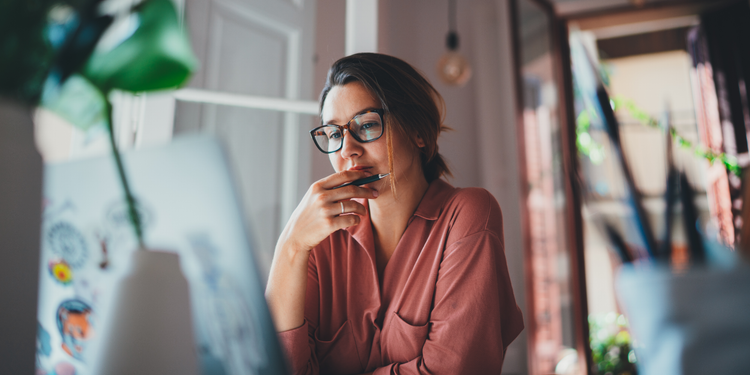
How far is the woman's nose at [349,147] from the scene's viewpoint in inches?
33.6

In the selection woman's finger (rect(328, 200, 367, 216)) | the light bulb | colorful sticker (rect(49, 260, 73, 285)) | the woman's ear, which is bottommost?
colorful sticker (rect(49, 260, 73, 285))

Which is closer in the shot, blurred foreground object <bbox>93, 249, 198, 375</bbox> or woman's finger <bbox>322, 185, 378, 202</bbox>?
blurred foreground object <bbox>93, 249, 198, 375</bbox>

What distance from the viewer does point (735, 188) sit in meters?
2.31

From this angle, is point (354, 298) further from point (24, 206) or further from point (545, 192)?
point (545, 192)

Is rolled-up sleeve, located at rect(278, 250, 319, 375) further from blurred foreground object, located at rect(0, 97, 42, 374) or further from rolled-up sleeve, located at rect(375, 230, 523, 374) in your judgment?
blurred foreground object, located at rect(0, 97, 42, 374)

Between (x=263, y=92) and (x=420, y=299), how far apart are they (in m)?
0.88

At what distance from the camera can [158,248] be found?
32 centimetres

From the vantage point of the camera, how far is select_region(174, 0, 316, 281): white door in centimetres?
128

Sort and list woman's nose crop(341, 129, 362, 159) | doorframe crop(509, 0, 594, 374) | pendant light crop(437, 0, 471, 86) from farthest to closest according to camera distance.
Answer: doorframe crop(509, 0, 594, 374)
pendant light crop(437, 0, 471, 86)
woman's nose crop(341, 129, 362, 159)

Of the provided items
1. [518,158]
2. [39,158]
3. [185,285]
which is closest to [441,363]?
[185,285]

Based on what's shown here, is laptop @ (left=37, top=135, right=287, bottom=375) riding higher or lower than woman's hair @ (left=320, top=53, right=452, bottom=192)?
lower

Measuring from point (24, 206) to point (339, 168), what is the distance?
61cm

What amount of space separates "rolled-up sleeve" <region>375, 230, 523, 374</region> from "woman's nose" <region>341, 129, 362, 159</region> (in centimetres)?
27

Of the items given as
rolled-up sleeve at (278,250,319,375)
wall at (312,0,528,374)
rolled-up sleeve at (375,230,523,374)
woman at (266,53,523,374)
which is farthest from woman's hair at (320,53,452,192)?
wall at (312,0,528,374)
